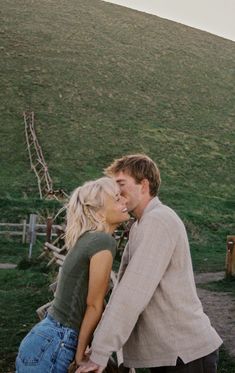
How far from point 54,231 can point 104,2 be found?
151 feet

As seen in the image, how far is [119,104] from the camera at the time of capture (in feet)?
125

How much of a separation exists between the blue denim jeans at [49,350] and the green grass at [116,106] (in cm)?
1022

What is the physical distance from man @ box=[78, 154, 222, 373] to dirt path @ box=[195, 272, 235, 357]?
15.2 feet

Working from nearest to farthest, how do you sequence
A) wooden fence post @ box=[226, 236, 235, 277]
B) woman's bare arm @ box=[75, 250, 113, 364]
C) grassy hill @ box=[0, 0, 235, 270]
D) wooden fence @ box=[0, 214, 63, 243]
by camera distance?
1. woman's bare arm @ box=[75, 250, 113, 364]
2. wooden fence post @ box=[226, 236, 235, 277]
3. wooden fence @ box=[0, 214, 63, 243]
4. grassy hill @ box=[0, 0, 235, 270]

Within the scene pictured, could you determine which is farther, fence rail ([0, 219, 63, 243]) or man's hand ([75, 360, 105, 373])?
fence rail ([0, 219, 63, 243])

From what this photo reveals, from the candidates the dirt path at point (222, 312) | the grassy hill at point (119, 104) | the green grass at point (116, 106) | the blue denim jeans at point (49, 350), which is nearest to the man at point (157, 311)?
the blue denim jeans at point (49, 350)

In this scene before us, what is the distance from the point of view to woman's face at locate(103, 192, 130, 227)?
122 inches

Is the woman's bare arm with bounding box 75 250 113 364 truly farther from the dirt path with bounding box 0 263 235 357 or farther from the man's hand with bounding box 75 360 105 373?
the dirt path with bounding box 0 263 235 357

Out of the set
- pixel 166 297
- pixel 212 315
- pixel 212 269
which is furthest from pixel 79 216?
pixel 212 269

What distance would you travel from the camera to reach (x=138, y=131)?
115ft

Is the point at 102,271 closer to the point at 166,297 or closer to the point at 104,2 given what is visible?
the point at 166,297

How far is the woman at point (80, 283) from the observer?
9.90 ft

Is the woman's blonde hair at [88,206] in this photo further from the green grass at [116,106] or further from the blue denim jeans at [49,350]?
the green grass at [116,106]

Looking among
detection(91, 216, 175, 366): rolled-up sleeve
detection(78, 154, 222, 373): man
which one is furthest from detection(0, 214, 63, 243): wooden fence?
detection(91, 216, 175, 366): rolled-up sleeve
